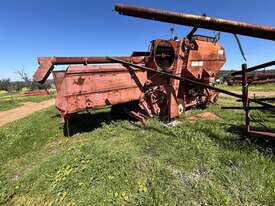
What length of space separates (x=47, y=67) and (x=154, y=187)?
4.05 metres

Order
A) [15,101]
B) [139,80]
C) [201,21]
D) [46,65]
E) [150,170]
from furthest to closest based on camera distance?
1. [15,101]
2. [139,80]
3. [46,65]
4. [150,170]
5. [201,21]

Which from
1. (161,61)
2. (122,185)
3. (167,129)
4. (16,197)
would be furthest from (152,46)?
(16,197)

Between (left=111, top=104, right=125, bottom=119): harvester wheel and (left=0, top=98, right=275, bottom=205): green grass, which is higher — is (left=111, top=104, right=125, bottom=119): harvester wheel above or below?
above

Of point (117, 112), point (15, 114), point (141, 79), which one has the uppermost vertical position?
point (141, 79)

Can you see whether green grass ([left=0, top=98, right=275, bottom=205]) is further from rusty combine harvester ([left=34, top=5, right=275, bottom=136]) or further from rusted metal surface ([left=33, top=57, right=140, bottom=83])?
rusted metal surface ([left=33, top=57, right=140, bottom=83])

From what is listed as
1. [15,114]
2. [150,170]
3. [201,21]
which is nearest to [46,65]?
[150,170]

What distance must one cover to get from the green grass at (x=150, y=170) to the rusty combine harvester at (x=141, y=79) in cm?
95

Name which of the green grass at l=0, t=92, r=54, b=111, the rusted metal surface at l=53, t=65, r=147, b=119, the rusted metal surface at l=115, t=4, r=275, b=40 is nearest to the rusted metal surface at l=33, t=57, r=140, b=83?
the rusted metal surface at l=53, t=65, r=147, b=119

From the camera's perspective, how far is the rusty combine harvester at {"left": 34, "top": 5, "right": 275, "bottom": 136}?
5.69m

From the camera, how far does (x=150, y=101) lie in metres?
6.95

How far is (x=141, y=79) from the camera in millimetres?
6895

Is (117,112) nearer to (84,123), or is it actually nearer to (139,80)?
(84,123)

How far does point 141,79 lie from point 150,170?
347 cm

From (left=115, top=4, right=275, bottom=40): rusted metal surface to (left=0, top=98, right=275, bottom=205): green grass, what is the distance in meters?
2.25
